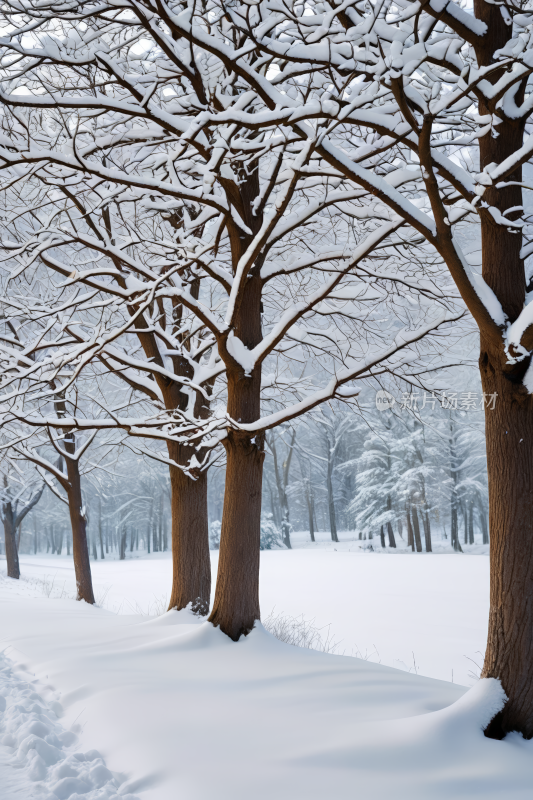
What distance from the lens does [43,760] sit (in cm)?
310

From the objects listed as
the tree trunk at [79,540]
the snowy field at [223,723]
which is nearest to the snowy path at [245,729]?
the snowy field at [223,723]

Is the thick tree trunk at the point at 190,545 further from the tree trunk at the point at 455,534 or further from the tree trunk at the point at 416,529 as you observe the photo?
the tree trunk at the point at 455,534

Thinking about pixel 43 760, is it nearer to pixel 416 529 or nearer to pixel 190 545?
pixel 190 545

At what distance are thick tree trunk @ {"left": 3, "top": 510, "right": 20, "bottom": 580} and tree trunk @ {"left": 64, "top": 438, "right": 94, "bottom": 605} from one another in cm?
793

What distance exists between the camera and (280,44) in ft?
12.2

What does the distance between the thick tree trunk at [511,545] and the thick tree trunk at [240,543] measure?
254cm

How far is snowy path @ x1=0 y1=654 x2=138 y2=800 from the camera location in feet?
9.17

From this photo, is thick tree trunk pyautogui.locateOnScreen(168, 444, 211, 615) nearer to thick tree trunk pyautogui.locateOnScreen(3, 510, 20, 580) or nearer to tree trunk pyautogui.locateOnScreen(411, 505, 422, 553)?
thick tree trunk pyautogui.locateOnScreen(3, 510, 20, 580)

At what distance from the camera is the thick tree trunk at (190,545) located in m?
7.36

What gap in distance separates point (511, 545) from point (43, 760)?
9.40ft

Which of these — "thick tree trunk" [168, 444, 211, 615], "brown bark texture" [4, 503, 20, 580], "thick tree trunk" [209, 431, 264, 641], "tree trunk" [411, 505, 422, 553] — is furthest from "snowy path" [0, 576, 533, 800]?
"tree trunk" [411, 505, 422, 553]

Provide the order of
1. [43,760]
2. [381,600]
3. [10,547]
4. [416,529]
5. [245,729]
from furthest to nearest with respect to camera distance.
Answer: [416,529] → [10,547] → [381,600] → [245,729] → [43,760]

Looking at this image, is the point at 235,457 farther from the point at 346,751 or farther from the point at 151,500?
the point at 151,500

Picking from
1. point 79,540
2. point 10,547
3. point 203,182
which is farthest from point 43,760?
point 10,547
